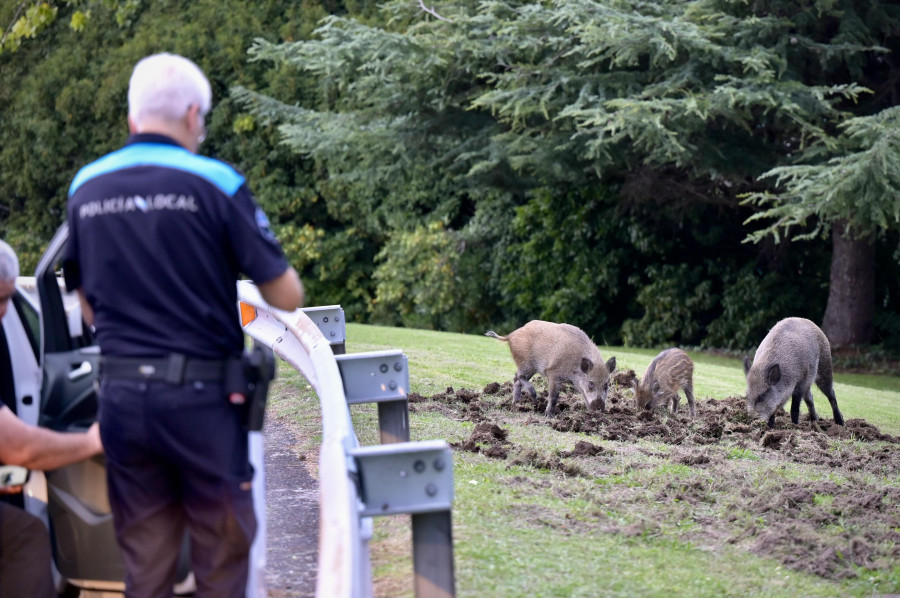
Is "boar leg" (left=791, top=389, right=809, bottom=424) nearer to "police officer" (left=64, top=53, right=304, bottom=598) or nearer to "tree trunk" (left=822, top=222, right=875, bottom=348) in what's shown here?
"police officer" (left=64, top=53, right=304, bottom=598)

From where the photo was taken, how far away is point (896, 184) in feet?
52.0

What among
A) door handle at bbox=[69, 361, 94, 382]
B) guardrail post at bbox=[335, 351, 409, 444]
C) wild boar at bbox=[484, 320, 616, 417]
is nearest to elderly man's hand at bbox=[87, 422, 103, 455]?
door handle at bbox=[69, 361, 94, 382]

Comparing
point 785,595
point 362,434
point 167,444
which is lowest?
point 785,595

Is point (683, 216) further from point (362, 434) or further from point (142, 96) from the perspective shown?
point (142, 96)

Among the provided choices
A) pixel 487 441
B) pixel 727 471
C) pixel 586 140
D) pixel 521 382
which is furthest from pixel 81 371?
pixel 586 140

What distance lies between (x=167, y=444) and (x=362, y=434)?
4.49 m

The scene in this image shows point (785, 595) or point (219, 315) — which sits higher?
point (219, 315)

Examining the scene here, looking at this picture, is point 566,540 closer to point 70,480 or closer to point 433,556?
point 433,556

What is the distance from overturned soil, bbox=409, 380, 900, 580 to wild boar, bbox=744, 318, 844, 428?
20 cm

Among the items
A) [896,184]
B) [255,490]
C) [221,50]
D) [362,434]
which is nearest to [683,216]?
[896,184]

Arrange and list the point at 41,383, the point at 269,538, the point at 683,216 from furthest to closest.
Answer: the point at 683,216 → the point at 269,538 → the point at 41,383

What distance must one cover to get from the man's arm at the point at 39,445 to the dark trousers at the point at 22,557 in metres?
0.27

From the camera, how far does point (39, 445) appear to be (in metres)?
4.37

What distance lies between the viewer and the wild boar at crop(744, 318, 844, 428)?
10.8m
